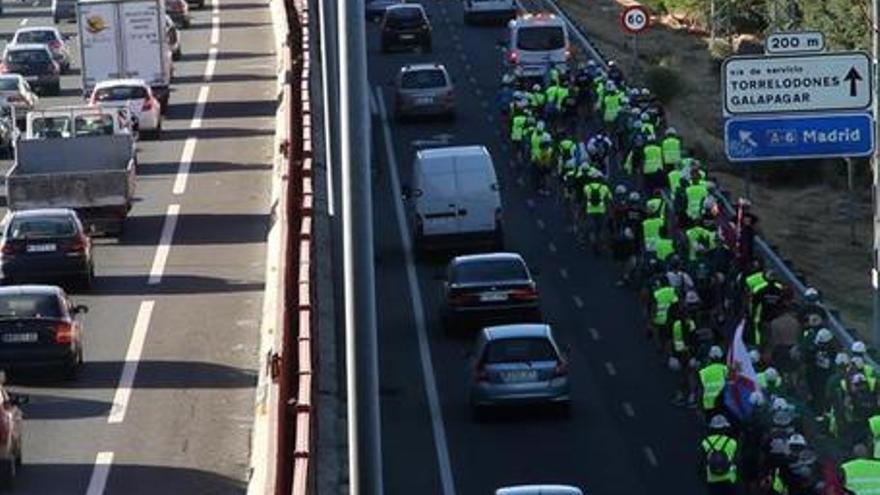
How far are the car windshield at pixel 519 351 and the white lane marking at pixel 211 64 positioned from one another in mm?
36820

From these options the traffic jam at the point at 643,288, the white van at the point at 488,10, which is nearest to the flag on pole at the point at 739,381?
the traffic jam at the point at 643,288

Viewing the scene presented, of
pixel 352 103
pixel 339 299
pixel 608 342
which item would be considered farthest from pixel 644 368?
pixel 352 103

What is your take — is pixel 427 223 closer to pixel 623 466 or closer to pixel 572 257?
pixel 572 257

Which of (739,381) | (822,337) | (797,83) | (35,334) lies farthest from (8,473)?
(797,83)

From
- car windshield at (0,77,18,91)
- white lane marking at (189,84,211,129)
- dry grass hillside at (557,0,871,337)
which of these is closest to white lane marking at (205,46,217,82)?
white lane marking at (189,84,211,129)

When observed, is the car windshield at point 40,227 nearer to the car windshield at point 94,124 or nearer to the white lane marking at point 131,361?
the white lane marking at point 131,361

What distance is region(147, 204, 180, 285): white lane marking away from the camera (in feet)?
132

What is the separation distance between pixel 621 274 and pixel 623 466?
1136cm

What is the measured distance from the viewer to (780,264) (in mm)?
36188

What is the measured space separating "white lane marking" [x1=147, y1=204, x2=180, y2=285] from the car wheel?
13481mm

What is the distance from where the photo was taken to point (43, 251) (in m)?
38.1

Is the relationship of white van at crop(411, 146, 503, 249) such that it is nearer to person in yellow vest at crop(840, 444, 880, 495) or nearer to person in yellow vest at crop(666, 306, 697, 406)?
person in yellow vest at crop(666, 306, 697, 406)

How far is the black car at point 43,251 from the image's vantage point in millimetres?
38000

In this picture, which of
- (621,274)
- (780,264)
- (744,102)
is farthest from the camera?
(621,274)
